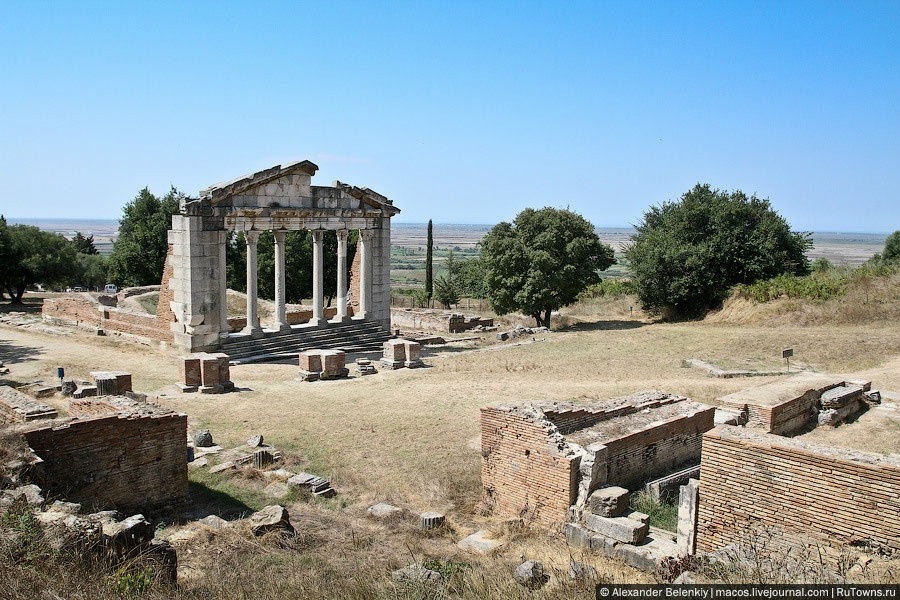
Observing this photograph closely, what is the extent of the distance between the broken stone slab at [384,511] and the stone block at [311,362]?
11045 mm

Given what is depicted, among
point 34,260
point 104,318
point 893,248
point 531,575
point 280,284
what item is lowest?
point 531,575

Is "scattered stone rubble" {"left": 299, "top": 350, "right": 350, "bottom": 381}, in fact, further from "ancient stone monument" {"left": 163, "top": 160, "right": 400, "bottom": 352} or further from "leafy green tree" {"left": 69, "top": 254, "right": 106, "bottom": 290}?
"leafy green tree" {"left": 69, "top": 254, "right": 106, "bottom": 290}

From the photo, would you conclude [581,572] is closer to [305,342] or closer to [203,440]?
[203,440]

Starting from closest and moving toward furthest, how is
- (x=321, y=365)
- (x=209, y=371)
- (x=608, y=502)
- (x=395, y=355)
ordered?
(x=608, y=502) < (x=209, y=371) < (x=321, y=365) < (x=395, y=355)

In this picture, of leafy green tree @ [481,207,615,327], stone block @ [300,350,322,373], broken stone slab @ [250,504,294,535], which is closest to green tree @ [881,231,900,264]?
leafy green tree @ [481,207,615,327]

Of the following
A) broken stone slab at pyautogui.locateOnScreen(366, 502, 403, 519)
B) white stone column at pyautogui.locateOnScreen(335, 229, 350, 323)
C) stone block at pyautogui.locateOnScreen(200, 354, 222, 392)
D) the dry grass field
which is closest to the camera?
the dry grass field

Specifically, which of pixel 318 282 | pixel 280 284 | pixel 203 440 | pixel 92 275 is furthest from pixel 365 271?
pixel 92 275

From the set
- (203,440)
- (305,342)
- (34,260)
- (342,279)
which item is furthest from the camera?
(34,260)

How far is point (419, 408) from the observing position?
18000mm

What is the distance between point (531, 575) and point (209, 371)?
576 inches

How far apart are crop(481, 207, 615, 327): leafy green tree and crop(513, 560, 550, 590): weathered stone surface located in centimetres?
2647

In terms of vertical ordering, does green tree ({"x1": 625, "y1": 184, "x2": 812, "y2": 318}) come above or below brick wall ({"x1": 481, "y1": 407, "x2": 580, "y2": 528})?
above

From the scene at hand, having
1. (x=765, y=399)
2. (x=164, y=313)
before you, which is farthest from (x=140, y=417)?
(x=164, y=313)

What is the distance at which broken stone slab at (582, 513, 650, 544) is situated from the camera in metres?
9.99
